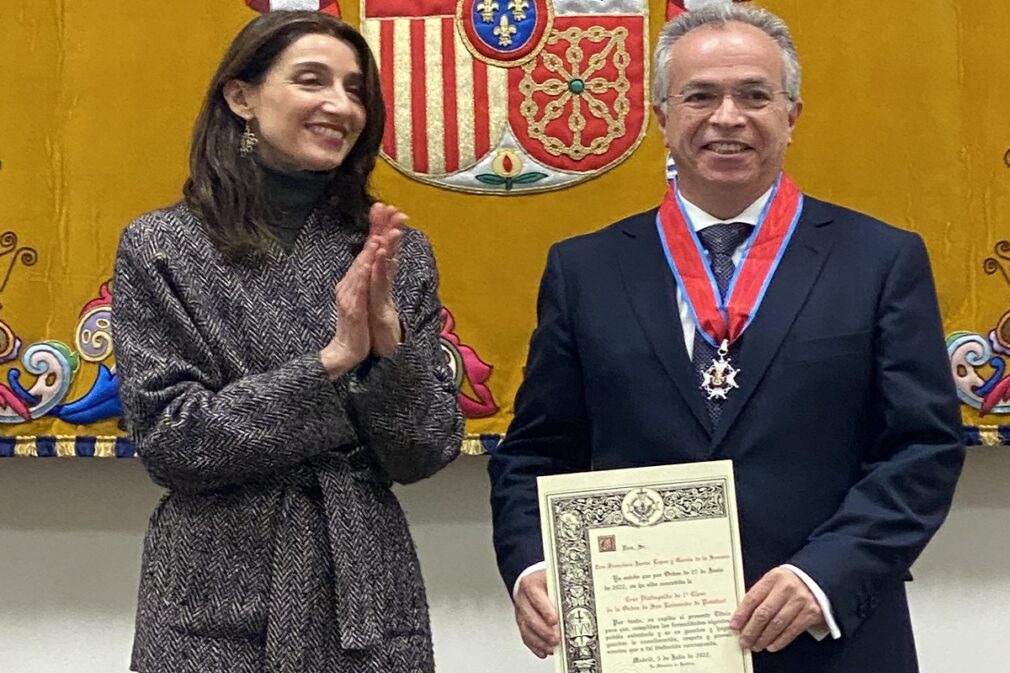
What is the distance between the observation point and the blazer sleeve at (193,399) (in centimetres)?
158

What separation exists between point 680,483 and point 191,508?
652mm

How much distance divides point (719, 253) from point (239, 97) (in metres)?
0.74

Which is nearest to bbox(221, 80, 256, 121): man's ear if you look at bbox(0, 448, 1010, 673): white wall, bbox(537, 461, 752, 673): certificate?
bbox(537, 461, 752, 673): certificate

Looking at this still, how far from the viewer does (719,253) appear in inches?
68.7

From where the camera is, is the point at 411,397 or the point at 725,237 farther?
the point at 725,237

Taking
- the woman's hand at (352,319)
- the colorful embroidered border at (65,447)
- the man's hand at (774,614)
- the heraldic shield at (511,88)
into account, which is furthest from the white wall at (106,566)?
the man's hand at (774,614)

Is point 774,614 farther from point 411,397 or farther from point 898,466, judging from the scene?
point 411,397

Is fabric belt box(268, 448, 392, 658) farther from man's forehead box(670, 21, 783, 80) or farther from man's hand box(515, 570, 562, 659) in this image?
man's forehead box(670, 21, 783, 80)

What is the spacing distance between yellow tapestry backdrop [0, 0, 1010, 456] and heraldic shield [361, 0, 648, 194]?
47 mm

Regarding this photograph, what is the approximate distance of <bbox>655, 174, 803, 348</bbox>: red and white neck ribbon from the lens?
5.46 feet

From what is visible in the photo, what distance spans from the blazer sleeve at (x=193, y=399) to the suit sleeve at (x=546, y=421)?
0.25 metres

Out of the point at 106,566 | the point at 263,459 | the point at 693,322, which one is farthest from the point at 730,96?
the point at 106,566

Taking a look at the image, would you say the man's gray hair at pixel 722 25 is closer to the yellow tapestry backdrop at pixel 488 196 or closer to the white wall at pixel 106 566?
the yellow tapestry backdrop at pixel 488 196

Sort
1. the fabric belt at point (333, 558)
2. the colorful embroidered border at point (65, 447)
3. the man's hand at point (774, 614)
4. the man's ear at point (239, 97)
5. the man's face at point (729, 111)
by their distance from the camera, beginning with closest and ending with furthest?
the man's hand at point (774, 614), the fabric belt at point (333, 558), the man's face at point (729, 111), the man's ear at point (239, 97), the colorful embroidered border at point (65, 447)
